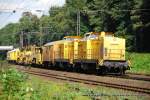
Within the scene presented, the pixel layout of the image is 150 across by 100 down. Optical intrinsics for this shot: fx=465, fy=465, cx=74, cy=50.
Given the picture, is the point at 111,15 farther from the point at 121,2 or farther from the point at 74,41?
the point at 74,41

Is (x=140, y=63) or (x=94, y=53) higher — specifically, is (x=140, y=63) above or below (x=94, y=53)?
below

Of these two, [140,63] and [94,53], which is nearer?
[94,53]

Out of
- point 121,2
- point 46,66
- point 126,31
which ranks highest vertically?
point 121,2

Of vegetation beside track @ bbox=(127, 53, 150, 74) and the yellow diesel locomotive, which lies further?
vegetation beside track @ bbox=(127, 53, 150, 74)

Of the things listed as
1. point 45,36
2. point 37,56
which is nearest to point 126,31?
point 37,56

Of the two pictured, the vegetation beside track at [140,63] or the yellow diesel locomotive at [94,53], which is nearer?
the yellow diesel locomotive at [94,53]

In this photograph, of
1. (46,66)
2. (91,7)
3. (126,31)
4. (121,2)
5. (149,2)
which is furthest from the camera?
(91,7)

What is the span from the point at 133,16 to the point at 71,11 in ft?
136

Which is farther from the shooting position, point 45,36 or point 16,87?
point 45,36

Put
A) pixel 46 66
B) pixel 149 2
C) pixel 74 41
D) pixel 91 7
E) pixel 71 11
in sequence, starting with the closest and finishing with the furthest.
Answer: pixel 74 41
pixel 46 66
pixel 149 2
pixel 91 7
pixel 71 11

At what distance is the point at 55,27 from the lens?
408 feet

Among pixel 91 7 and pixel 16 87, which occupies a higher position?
pixel 91 7

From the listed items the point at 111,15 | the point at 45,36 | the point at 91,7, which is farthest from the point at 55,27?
the point at 111,15

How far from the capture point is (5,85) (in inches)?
508
